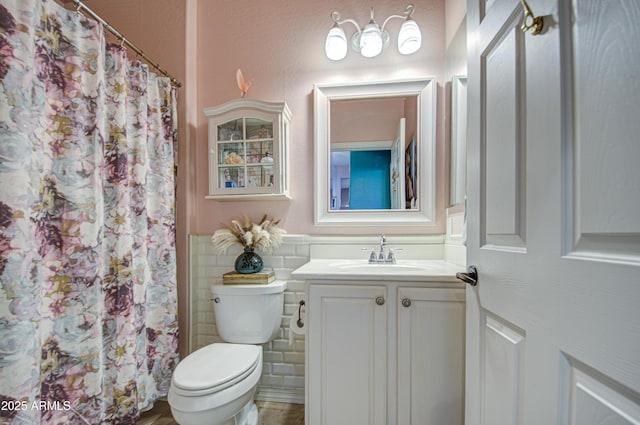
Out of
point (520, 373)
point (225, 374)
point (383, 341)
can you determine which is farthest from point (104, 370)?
point (520, 373)

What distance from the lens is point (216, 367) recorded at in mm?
1176

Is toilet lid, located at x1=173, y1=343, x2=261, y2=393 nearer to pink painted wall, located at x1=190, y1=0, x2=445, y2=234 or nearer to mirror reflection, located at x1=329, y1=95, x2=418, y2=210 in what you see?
pink painted wall, located at x1=190, y1=0, x2=445, y2=234

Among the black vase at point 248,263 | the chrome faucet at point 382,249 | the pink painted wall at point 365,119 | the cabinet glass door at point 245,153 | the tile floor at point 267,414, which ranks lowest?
the tile floor at point 267,414

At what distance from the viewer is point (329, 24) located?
168cm

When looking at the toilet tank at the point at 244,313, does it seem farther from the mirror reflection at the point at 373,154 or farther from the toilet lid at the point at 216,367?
the mirror reflection at the point at 373,154

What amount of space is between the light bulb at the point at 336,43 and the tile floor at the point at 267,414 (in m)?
2.08

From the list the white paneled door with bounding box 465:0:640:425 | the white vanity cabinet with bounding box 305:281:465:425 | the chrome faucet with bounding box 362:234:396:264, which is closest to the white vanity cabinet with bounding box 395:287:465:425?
the white vanity cabinet with bounding box 305:281:465:425

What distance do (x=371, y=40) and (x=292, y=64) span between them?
507 millimetres

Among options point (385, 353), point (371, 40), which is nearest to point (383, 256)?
point (385, 353)

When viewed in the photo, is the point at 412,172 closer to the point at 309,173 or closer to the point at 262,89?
the point at 309,173

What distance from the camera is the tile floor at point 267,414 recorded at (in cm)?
145

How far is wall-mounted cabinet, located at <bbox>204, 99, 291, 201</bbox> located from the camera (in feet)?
5.14

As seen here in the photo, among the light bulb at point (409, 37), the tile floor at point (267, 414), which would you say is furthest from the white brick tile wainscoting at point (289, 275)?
the light bulb at point (409, 37)

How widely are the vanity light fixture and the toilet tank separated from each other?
145cm
